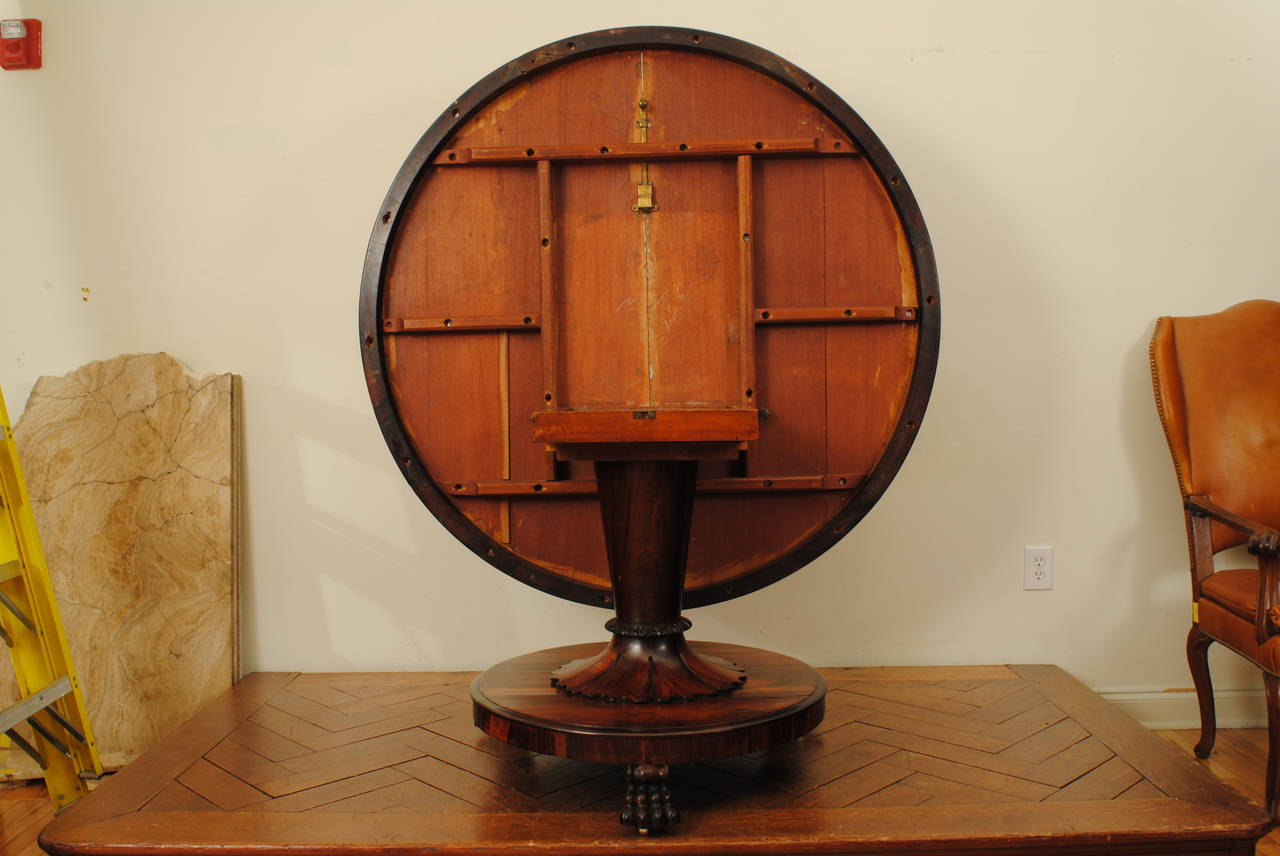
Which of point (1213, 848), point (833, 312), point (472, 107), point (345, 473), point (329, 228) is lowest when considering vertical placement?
point (1213, 848)

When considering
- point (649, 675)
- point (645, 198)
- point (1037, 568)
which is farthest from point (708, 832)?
point (1037, 568)

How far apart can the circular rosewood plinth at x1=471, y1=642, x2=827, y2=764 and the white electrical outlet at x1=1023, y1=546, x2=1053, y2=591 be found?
92cm

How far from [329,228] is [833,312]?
131 centimetres

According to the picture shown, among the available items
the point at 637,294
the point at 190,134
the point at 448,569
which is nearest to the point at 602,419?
the point at 637,294

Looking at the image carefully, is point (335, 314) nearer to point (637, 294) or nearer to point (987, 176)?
point (637, 294)

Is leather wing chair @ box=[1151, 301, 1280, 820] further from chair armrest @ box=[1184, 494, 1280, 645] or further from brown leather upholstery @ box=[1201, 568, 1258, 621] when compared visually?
chair armrest @ box=[1184, 494, 1280, 645]

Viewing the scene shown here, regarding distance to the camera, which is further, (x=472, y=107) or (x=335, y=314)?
(x=335, y=314)

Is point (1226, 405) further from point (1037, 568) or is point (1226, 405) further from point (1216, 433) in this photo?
point (1037, 568)

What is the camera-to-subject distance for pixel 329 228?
99.7 inches

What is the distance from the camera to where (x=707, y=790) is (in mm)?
1789

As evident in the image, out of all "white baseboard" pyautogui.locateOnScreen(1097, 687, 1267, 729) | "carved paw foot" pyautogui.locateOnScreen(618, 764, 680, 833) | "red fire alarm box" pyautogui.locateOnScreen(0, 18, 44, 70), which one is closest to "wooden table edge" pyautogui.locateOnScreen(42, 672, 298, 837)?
"carved paw foot" pyautogui.locateOnScreen(618, 764, 680, 833)

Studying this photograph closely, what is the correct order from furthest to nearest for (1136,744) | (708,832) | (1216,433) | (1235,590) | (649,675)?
(1216,433)
(1235,590)
(1136,744)
(649,675)
(708,832)

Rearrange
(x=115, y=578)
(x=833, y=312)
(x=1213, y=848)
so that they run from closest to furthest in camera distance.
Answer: (x=1213, y=848)
(x=833, y=312)
(x=115, y=578)

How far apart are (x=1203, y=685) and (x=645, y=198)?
1.73 metres
